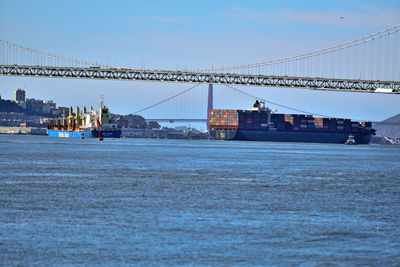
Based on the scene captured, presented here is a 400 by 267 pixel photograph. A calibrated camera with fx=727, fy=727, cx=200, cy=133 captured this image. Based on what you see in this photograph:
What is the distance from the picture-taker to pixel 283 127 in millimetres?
159250

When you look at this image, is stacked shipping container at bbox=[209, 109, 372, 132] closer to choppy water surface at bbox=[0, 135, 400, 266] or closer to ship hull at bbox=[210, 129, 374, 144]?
ship hull at bbox=[210, 129, 374, 144]

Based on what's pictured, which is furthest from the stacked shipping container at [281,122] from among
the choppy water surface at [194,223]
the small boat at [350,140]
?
the choppy water surface at [194,223]

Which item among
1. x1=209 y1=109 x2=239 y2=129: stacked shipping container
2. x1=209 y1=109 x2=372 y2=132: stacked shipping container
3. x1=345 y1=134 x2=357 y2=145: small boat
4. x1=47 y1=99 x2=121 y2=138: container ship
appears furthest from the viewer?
x1=209 y1=109 x2=239 y2=129: stacked shipping container

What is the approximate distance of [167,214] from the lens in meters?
17.7

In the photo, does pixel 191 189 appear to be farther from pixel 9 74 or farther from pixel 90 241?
pixel 9 74

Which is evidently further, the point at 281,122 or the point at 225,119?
the point at 225,119

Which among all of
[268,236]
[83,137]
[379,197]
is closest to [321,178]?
[379,197]

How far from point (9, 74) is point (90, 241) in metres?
90.0

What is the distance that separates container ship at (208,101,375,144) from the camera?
6206 inches

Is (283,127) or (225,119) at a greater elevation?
(225,119)

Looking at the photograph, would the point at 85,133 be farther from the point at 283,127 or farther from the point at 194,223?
the point at 194,223

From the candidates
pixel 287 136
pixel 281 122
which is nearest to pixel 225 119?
pixel 281 122

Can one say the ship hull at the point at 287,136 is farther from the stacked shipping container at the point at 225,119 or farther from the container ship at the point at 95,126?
the container ship at the point at 95,126

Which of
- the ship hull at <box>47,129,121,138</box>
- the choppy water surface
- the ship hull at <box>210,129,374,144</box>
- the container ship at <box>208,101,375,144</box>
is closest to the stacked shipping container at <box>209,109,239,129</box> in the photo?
the container ship at <box>208,101,375,144</box>
